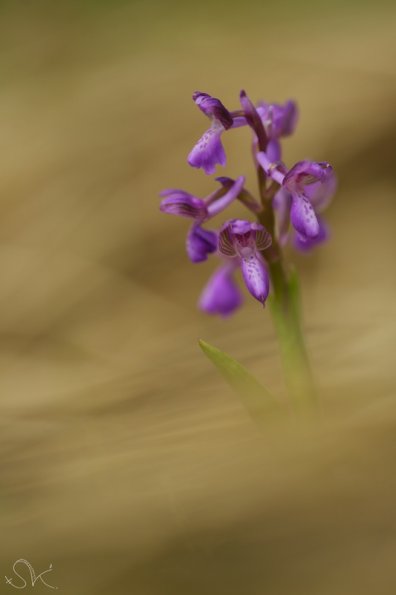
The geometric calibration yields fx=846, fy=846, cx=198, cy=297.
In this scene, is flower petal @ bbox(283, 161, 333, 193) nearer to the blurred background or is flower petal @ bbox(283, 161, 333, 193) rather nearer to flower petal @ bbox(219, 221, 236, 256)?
flower petal @ bbox(219, 221, 236, 256)

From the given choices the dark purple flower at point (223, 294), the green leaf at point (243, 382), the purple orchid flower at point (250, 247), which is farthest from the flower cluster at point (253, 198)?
the dark purple flower at point (223, 294)

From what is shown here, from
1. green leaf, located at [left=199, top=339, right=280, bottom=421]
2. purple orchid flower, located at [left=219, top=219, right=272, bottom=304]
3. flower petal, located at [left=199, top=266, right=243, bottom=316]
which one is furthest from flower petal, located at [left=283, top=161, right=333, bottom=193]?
flower petal, located at [left=199, top=266, right=243, bottom=316]

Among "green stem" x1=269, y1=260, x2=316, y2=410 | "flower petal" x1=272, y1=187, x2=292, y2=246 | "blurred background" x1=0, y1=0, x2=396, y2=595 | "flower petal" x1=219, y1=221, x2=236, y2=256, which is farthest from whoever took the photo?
"flower petal" x1=272, y1=187, x2=292, y2=246

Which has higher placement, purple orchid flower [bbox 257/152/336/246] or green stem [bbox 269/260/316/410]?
purple orchid flower [bbox 257/152/336/246]

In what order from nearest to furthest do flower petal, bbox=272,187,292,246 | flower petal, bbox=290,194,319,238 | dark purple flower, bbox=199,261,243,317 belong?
flower petal, bbox=290,194,319,238 < flower petal, bbox=272,187,292,246 < dark purple flower, bbox=199,261,243,317

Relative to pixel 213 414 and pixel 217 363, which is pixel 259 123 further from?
pixel 213 414
